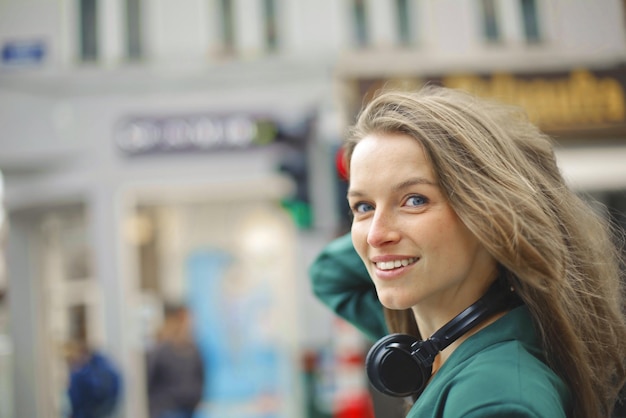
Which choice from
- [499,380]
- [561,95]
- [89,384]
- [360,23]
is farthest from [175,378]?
[499,380]

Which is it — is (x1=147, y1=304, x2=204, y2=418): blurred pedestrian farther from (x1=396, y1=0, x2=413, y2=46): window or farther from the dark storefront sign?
(x1=396, y1=0, x2=413, y2=46): window

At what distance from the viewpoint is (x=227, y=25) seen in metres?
6.58

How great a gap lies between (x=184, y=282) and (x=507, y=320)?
28.6 feet

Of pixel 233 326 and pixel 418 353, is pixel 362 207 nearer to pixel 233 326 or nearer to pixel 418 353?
pixel 418 353

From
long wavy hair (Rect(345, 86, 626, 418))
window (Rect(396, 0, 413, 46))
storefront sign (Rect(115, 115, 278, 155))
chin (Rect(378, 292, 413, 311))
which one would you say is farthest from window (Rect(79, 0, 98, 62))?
chin (Rect(378, 292, 413, 311))

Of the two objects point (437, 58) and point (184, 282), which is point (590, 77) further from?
point (184, 282)

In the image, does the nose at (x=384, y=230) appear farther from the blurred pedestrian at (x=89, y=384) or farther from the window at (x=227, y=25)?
the window at (x=227, y=25)

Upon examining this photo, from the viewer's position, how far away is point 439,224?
1011 millimetres

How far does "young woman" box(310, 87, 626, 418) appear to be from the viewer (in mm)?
980

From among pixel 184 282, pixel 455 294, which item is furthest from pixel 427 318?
pixel 184 282

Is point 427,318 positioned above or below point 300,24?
below

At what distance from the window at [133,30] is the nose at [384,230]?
221 inches

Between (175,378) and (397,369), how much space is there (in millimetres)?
4152

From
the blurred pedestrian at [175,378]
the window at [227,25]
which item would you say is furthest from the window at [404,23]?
the blurred pedestrian at [175,378]
